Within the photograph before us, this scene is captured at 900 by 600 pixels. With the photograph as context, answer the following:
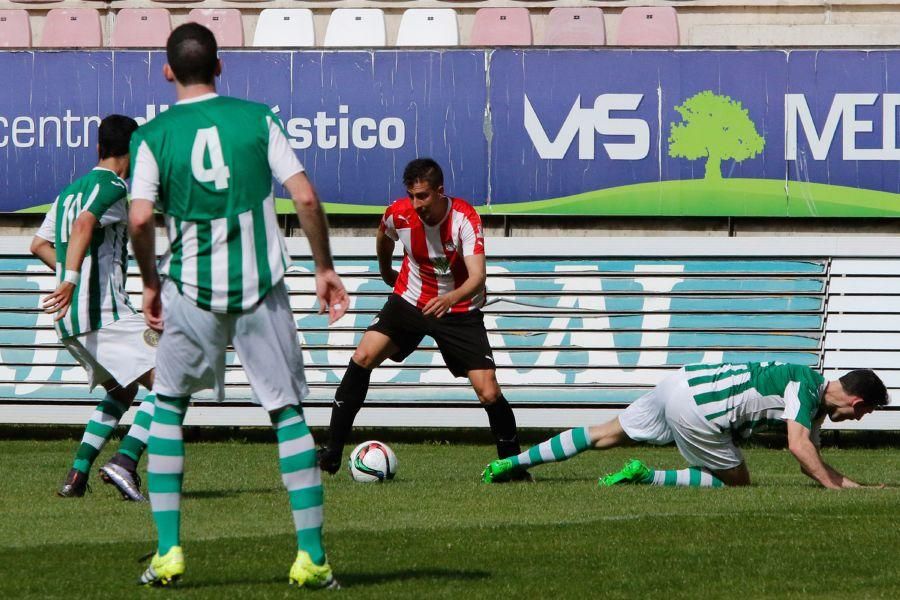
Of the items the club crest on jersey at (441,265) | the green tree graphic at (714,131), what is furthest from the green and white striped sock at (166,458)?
the green tree graphic at (714,131)

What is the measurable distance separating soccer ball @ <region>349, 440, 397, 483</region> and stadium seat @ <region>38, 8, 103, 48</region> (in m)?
8.65

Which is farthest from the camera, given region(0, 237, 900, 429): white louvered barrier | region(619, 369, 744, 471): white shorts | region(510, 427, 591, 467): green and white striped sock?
region(0, 237, 900, 429): white louvered barrier

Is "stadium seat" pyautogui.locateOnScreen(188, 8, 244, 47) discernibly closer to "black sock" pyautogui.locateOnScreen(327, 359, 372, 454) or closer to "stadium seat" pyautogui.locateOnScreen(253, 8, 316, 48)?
"stadium seat" pyautogui.locateOnScreen(253, 8, 316, 48)

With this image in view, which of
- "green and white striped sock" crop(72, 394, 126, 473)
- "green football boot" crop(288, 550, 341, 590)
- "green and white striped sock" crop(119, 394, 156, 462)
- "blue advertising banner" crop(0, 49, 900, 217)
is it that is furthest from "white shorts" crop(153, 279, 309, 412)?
"blue advertising banner" crop(0, 49, 900, 217)

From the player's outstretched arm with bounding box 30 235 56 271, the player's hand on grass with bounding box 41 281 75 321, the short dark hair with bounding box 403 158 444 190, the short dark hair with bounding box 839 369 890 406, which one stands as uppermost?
the short dark hair with bounding box 403 158 444 190

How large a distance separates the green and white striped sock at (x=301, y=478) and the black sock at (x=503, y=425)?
172 inches

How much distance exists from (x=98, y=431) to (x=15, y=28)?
965 cm

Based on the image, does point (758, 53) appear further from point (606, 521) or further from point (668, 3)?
point (606, 521)

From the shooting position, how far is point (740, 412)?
8812mm

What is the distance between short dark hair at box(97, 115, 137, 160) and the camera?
8055 millimetres

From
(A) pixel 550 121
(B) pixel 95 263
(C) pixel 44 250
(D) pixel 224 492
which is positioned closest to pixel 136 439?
(D) pixel 224 492

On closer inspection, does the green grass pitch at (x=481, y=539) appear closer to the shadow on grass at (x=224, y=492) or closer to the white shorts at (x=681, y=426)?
the shadow on grass at (x=224, y=492)

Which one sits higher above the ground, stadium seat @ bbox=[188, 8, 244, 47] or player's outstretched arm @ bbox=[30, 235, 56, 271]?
stadium seat @ bbox=[188, 8, 244, 47]

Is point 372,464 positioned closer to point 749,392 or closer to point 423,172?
point 423,172
